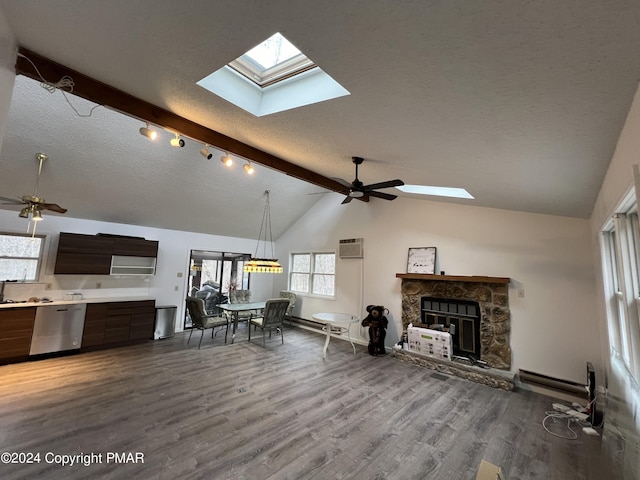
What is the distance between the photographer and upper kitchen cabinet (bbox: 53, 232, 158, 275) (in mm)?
4621

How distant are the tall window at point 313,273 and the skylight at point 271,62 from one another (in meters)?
4.83

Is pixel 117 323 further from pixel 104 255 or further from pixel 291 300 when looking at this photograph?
pixel 291 300

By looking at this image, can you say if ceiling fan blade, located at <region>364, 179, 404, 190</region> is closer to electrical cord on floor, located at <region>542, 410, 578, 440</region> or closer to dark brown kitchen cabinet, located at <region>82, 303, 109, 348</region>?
electrical cord on floor, located at <region>542, 410, 578, 440</region>

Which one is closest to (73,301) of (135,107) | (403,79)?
(135,107)

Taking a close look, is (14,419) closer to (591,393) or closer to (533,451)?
(533,451)

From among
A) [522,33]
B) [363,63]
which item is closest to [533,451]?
[522,33]

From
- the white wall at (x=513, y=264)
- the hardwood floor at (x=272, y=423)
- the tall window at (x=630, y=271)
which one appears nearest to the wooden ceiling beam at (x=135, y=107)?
the white wall at (x=513, y=264)

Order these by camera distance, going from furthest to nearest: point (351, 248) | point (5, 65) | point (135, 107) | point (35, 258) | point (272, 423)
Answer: point (351, 248) < point (35, 258) < point (272, 423) < point (135, 107) < point (5, 65)

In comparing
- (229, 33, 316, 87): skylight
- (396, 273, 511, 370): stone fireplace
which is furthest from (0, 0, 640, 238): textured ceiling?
(396, 273, 511, 370): stone fireplace

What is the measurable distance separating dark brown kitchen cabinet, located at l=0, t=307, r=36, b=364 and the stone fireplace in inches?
246

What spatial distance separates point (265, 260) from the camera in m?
4.97

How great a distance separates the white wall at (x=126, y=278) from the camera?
4.59m

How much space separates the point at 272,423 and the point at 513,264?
4052mm

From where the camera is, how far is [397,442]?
2455 millimetres
